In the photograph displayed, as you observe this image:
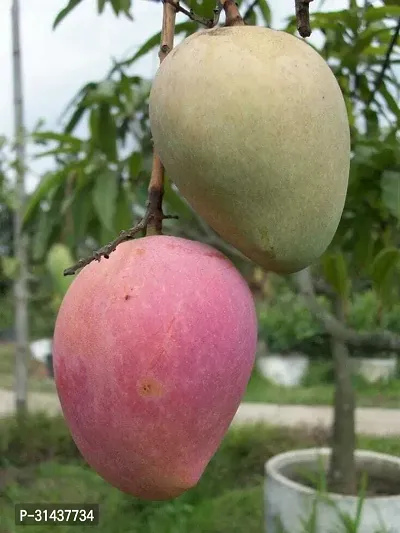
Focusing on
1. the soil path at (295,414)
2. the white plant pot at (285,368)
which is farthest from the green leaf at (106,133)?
Answer: the white plant pot at (285,368)

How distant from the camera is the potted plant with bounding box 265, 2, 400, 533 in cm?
107

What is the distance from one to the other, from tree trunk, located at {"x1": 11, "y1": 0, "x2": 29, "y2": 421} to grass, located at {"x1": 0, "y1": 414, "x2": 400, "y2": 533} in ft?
0.66

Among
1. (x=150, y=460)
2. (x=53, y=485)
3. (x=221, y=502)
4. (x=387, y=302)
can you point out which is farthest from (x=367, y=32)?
(x=53, y=485)

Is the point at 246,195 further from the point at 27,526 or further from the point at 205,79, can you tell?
the point at 27,526

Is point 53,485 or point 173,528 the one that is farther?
point 53,485

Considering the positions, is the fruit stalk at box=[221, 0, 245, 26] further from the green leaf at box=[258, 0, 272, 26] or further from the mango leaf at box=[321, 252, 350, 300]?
the mango leaf at box=[321, 252, 350, 300]

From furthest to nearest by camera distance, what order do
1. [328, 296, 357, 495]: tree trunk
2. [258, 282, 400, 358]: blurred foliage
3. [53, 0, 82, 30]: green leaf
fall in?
[258, 282, 400, 358]: blurred foliage
[328, 296, 357, 495]: tree trunk
[53, 0, 82, 30]: green leaf

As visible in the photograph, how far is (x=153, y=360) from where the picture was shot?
395mm

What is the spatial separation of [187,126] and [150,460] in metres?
0.20

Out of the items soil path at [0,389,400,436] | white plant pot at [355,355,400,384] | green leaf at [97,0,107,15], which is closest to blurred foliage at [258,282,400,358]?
white plant pot at [355,355,400,384]

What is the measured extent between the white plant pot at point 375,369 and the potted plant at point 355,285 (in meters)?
3.50

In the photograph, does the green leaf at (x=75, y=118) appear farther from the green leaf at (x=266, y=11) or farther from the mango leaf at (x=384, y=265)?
the mango leaf at (x=384, y=265)

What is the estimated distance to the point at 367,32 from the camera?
3.86 feet

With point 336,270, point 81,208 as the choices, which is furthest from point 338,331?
point 81,208
